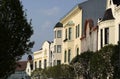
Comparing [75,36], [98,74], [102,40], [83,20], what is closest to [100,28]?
[102,40]

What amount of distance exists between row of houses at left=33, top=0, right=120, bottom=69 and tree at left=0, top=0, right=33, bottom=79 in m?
15.8

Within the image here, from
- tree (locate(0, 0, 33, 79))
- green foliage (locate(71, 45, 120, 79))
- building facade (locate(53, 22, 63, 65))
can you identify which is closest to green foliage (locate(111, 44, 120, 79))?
green foliage (locate(71, 45, 120, 79))

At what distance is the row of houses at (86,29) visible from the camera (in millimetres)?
44031

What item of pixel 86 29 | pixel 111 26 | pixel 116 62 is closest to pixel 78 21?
pixel 86 29

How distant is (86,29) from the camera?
57469 mm

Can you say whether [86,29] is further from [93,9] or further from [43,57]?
[43,57]

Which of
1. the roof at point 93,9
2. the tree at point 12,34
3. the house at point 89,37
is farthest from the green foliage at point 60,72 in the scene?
the tree at point 12,34

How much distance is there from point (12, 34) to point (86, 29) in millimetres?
32124

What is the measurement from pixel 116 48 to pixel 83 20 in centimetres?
2680

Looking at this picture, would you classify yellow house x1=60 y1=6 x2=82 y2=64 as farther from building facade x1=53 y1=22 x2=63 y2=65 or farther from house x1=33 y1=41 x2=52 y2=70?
house x1=33 y1=41 x2=52 y2=70

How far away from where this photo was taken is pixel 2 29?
25359 mm

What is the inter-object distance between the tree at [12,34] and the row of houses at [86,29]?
51.9 feet

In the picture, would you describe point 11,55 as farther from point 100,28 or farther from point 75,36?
point 75,36

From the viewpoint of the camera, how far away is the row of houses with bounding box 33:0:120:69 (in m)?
44.0
